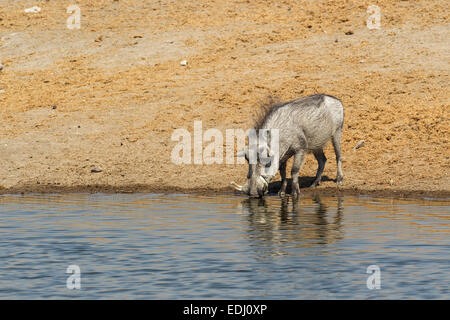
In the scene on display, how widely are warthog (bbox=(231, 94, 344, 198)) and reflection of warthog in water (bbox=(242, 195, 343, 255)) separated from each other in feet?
1.65

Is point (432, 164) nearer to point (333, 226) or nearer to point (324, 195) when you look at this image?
point (324, 195)

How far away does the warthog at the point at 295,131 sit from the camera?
1939 centimetres

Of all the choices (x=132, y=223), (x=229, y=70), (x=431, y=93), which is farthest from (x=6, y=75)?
(x=132, y=223)

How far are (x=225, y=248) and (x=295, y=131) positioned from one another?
20.9 ft

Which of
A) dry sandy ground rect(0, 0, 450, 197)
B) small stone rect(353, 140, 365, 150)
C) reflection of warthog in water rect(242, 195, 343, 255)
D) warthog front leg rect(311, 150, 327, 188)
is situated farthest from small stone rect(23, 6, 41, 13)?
reflection of warthog in water rect(242, 195, 343, 255)

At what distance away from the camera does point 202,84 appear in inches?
1139

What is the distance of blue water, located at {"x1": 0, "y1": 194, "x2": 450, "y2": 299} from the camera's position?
1151cm

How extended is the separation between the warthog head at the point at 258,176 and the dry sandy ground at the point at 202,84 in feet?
6.27

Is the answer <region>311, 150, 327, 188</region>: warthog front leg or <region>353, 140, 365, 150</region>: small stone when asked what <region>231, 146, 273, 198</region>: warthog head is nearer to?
<region>311, 150, 327, 188</region>: warthog front leg

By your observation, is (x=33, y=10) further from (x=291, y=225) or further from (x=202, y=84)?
(x=291, y=225)

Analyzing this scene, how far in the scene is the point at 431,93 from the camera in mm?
26109

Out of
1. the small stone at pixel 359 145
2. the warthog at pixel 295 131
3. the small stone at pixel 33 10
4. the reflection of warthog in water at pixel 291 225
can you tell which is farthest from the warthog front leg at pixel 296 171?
the small stone at pixel 33 10

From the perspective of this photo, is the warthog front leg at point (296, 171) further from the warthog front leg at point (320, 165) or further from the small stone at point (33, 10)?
the small stone at point (33, 10)

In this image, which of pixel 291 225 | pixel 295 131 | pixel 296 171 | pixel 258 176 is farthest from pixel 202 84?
pixel 291 225
